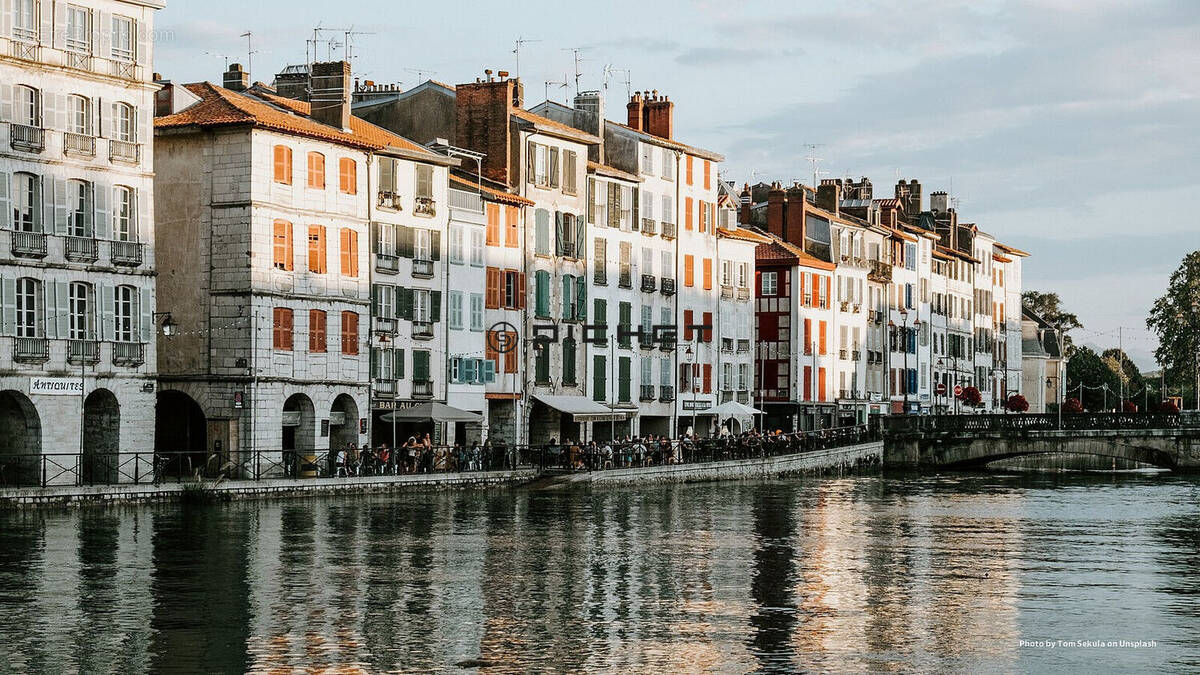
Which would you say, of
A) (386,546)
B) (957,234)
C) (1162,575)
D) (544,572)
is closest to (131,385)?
(386,546)

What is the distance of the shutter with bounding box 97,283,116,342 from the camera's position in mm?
62938

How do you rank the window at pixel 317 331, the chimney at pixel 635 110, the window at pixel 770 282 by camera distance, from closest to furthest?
the window at pixel 317 331 → the chimney at pixel 635 110 → the window at pixel 770 282

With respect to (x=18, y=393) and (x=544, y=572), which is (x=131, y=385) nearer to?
(x=18, y=393)

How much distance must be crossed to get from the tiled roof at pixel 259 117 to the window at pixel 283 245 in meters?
3.32

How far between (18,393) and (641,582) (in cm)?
2597

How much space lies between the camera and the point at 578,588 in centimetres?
4100

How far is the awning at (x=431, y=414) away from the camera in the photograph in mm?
73544

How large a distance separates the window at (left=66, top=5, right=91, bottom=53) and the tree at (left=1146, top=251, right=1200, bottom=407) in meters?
95.5

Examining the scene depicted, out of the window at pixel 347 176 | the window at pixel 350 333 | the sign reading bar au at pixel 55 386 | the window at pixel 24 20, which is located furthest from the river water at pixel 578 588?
the window at pixel 24 20

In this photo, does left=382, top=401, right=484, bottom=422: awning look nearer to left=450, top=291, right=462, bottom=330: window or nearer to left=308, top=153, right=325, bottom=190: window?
left=450, top=291, right=462, bottom=330: window

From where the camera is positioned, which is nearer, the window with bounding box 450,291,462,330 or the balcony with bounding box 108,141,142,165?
the balcony with bounding box 108,141,142,165

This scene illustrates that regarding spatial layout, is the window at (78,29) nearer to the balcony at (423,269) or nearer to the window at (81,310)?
the window at (81,310)

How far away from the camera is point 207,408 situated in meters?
68.3

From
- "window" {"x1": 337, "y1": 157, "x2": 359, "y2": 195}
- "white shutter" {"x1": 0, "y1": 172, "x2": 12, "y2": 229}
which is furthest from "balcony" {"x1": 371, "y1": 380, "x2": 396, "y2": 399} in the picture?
"white shutter" {"x1": 0, "y1": 172, "x2": 12, "y2": 229}
